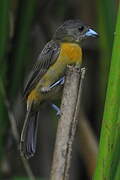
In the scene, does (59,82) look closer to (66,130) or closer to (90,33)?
(90,33)

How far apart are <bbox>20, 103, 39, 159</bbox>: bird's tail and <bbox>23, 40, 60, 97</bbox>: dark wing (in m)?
0.11

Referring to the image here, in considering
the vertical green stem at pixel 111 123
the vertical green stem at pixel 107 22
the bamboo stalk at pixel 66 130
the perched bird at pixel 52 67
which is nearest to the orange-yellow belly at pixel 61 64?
the perched bird at pixel 52 67

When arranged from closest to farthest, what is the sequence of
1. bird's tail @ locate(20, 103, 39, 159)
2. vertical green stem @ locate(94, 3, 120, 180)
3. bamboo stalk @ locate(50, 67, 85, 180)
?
vertical green stem @ locate(94, 3, 120, 180)
bamboo stalk @ locate(50, 67, 85, 180)
bird's tail @ locate(20, 103, 39, 159)

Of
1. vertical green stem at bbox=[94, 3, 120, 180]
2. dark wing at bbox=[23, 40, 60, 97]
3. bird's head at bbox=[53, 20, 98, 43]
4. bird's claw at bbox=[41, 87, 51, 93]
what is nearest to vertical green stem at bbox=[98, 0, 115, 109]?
bird's head at bbox=[53, 20, 98, 43]

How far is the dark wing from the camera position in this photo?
2.58 metres

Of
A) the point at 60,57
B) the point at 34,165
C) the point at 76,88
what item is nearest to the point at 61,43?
the point at 60,57

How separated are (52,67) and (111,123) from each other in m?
1.01

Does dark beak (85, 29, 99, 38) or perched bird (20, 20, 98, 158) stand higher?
dark beak (85, 29, 99, 38)

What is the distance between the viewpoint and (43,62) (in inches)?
102

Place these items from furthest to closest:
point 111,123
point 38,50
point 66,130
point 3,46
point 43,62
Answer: point 38,50 < point 3,46 < point 43,62 < point 66,130 < point 111,123

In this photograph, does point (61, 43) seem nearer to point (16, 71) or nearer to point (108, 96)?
point (16, 71)

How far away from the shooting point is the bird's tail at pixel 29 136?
2.34 meters

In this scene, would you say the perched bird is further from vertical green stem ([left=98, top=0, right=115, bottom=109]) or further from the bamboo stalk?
the bamboo stalk

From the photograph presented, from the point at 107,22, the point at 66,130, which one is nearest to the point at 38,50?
the point at 107,22
